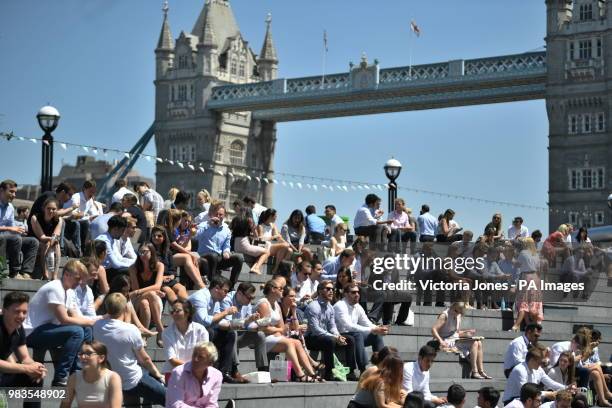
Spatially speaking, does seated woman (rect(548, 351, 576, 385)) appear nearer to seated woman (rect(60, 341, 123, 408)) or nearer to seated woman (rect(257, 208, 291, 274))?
seated woman (rect(257, 208, 291, 274))

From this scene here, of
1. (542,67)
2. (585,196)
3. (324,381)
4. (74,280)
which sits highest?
(542,67)

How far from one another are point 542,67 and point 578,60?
202cm

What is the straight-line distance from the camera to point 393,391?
11305mm

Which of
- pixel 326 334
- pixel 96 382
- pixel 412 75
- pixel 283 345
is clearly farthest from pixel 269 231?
pixel 412 75

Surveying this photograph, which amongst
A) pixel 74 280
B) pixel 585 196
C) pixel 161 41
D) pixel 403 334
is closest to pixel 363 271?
pixel 403 334

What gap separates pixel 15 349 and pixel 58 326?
0.78 meters

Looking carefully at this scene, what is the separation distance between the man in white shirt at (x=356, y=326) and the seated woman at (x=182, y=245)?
53.2 inches

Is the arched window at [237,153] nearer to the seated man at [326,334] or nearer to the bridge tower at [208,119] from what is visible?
the bridge tower at [208,119]

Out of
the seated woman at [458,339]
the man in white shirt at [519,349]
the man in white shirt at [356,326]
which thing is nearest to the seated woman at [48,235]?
the man in white shirt at [356,326]

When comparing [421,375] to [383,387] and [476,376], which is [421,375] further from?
[476,376]

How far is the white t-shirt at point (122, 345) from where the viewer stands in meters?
10.4

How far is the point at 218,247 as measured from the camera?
14797 mm

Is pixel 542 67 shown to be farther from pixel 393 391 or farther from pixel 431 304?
pixel 393 391

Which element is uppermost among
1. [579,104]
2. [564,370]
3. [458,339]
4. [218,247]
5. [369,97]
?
[369,97]
